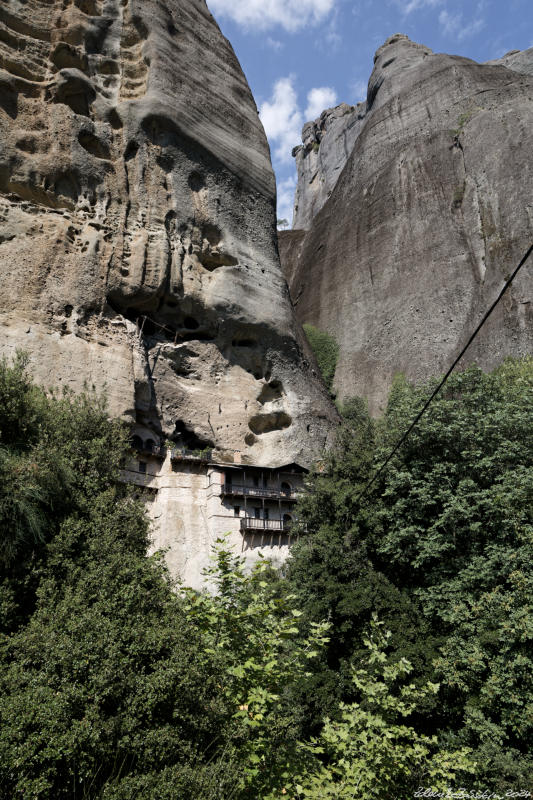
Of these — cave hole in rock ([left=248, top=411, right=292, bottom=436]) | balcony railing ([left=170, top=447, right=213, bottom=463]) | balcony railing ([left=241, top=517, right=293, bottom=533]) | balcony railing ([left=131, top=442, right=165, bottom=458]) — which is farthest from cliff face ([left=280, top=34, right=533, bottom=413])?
balcony railing ([left=131, top=442, right=165, bottom=458])

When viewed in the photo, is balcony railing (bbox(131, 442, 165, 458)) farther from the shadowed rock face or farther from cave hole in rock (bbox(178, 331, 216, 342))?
cave hole in rock (bbox(178, 331, 216, 342))

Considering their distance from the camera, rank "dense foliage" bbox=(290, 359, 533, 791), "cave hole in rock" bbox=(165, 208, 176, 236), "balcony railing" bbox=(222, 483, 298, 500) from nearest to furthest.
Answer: "dense foliage" bbox=(290, 359, 533, 791) < "balcony railing" bbox=(222, 483, 298, 500) < "cave hole in rock" bbox=(165, 208, 176, 236)

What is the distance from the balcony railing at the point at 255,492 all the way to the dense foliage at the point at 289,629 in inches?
263

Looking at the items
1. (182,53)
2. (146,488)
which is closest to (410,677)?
(146,488)

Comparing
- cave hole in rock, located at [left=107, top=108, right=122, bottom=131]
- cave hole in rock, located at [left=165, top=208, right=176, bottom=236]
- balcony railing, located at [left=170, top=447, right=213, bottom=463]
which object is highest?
cave hole in rock, located at [left=107, top=108, right=122, bottom=131]

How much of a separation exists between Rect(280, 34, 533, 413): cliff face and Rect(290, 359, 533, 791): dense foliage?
16841mm

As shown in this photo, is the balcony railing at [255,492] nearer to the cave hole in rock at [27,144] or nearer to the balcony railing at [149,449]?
the balcony railing at [149,449]

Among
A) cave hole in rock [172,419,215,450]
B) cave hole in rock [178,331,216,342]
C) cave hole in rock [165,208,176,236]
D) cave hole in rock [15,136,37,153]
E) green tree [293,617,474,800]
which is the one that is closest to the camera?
green tree [293,617,474,800]

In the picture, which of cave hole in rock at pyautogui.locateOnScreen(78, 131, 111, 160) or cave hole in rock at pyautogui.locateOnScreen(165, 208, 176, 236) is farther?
cave hole in rock at pyautogui.locateOnScreen(165, 208, 176, 236)

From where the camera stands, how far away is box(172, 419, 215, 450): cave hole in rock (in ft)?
83.1

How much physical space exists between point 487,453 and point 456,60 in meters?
43.8

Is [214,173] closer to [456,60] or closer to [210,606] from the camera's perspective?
[210,606]

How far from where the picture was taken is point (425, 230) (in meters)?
40.2

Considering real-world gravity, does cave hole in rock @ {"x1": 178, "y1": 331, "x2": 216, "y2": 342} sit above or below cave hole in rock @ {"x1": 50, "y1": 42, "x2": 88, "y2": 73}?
below
